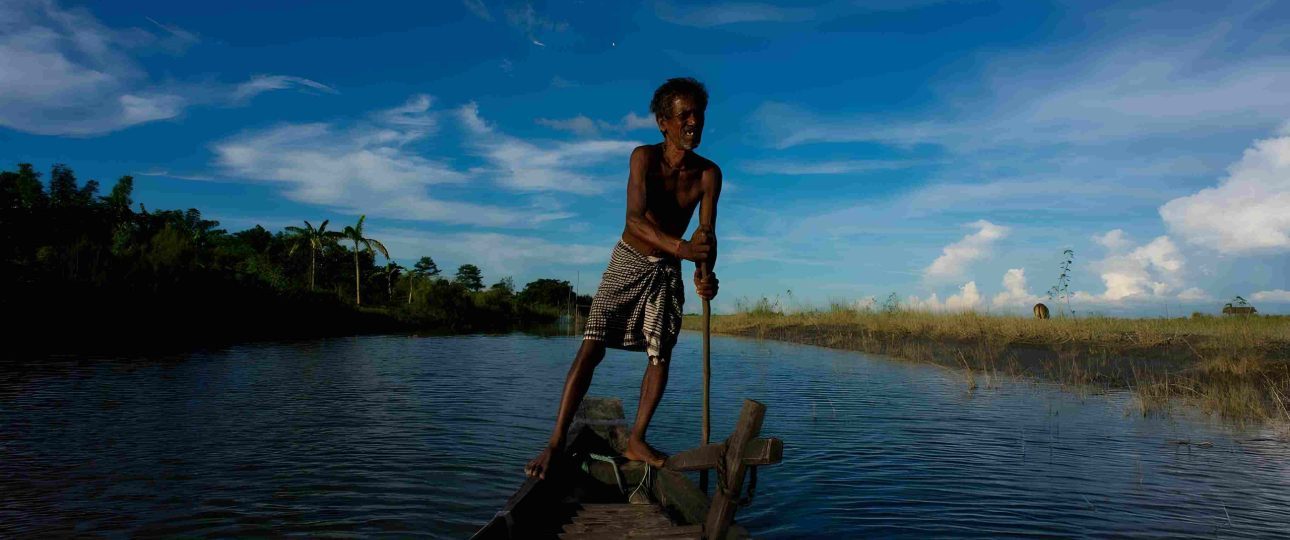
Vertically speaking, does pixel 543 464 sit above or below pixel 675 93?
below

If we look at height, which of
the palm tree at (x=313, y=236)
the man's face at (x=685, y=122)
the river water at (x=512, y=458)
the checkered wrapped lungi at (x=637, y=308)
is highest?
the palm tree at (x=313, y=236)

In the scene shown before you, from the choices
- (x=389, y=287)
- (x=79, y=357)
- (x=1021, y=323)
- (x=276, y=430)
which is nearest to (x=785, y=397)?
(x=276, y=430)

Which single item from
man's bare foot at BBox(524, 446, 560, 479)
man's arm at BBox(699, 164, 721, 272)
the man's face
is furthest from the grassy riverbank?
man's bare foot at BBox(524, 446, 560, 479)

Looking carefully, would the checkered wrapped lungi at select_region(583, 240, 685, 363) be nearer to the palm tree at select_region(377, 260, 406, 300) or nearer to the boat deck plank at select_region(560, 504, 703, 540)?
the boat deck plank at select_region(560, 504, 703, 540)

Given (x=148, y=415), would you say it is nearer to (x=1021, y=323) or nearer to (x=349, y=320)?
(x=1021, y=323)

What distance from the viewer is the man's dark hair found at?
3573 millimetres

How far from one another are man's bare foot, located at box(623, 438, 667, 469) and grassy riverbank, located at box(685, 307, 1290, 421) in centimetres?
602

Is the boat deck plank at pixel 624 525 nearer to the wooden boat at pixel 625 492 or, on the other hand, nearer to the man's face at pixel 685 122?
the wooden boat at pixel 625 492

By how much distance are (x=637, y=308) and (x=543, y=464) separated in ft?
2.89

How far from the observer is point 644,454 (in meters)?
3.71

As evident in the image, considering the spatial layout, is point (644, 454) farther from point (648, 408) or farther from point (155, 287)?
point (155, 287)

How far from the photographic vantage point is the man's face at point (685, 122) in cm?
352

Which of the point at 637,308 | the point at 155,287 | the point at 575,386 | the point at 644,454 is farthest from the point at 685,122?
the point at 155,287

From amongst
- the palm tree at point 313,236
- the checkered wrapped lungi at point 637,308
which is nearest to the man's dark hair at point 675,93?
the checkered wrapped lungi at point 637,308
